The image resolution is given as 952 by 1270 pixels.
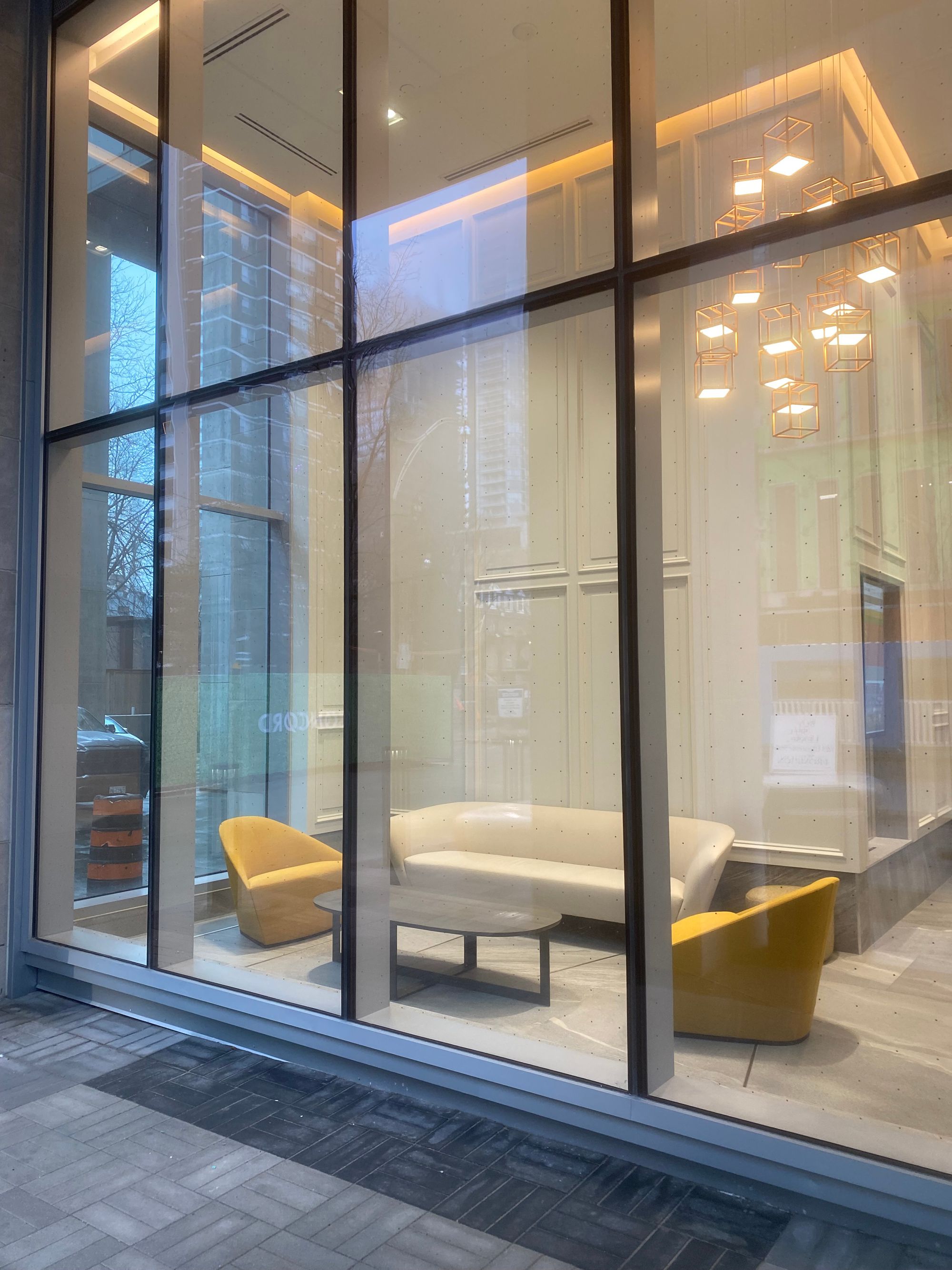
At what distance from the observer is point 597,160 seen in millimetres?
3186

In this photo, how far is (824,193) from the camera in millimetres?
2814

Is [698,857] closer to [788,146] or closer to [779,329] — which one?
[779,329]

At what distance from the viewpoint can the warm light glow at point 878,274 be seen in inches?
107

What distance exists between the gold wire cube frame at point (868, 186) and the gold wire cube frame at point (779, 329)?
0.36 metres

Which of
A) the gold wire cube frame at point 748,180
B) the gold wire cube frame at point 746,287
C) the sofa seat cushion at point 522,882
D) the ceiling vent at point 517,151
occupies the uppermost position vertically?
the ceiling vent at point 517,151

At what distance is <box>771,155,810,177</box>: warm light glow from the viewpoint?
288cm

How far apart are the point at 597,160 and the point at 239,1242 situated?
3537 mm

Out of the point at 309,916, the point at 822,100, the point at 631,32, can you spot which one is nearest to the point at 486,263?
the point at 631,32

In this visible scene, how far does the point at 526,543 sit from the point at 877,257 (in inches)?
57.9

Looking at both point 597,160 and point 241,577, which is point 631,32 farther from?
point 241,577

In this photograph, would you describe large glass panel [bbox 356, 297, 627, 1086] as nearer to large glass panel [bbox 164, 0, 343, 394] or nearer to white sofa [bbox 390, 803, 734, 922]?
white sofa [bbox 390, 803, 734, 922]

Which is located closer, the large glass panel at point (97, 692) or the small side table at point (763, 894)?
the small side table at point (763, 894)

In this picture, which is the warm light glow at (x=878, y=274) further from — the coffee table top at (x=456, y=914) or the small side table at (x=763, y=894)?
the coffee table top at (x=456, y=914)

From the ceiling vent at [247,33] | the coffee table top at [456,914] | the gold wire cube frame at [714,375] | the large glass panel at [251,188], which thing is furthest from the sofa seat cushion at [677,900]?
the ceiling vent at [247,33]
